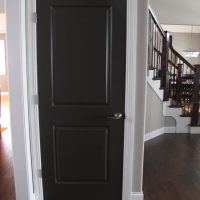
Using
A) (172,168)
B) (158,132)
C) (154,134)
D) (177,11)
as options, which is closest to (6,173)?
(172,168)

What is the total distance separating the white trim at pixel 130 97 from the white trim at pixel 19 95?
3.09 feet

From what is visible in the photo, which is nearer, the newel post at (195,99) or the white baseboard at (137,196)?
the white baseboard at (137,196)

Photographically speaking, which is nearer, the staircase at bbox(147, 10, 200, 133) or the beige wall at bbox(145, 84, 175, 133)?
the beige wall at bbox(145, 84, 175, 133)

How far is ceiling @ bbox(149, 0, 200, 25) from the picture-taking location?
19.3 feet

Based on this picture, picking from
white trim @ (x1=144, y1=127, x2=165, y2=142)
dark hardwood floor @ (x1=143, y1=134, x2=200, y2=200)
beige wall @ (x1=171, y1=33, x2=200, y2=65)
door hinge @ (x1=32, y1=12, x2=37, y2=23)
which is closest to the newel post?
dark hardwood floor @ (x1=143, y1=134, x2=200, y2=200)

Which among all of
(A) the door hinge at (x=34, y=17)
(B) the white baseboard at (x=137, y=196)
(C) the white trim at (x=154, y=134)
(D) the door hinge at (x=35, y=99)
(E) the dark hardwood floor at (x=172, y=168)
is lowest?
(E) the dark hardwood floor at (x=172, y=168)

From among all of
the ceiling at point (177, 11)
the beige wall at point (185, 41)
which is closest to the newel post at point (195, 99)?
the ceiling at point (177, 11)

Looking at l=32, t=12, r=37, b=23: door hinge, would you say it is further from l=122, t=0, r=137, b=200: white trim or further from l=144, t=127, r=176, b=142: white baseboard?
l=144, t=127, r=176, b=142: white baseboard

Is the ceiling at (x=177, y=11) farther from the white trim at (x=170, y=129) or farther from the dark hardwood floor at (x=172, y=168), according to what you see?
the dark hardwood floor at (x=172, y=168)

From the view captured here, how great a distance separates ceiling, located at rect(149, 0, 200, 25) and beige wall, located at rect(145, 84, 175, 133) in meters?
2.84

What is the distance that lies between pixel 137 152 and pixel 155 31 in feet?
10.2

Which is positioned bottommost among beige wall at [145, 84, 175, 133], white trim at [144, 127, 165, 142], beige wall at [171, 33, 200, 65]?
white trim at [144, 127, 165, 142]

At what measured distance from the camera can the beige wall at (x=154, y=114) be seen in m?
4.11

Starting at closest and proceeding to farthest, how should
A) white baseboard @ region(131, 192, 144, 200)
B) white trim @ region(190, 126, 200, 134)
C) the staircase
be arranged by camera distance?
white baseboard @ region(131, 192, 144, 200) → the staircase → white trim @ region(190, 126, 200, 134)
